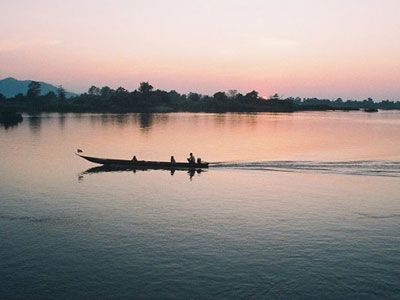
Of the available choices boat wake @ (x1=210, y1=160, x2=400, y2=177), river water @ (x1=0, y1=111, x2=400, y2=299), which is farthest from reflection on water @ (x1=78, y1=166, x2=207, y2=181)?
boat wake @ (x1=210, y1=160, x2=400, y2=177)

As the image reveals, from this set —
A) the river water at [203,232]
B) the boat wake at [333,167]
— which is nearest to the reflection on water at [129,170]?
the river water at [203,232]

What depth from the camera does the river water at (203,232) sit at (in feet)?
78.8

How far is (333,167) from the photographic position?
61906 mm

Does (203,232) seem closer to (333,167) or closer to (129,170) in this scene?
(129,170)

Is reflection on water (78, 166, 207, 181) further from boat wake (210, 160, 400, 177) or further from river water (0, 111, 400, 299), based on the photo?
boat wake (210, 160, 400, 177)

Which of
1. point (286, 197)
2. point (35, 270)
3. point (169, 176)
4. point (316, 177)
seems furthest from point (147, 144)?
point (35, 270)

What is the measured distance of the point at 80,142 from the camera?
100m

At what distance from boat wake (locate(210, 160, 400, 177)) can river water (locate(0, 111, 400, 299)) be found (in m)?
0.32

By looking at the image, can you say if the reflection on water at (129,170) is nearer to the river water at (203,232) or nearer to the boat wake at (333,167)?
the river water at (203,232)

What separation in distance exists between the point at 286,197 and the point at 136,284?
24687 mm

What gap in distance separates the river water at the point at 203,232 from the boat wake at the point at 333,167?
12.4 inches

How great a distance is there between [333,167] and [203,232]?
36.4 meters

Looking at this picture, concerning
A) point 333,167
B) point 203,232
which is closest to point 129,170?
point 203,232

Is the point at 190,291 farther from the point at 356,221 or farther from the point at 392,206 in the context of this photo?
the point at 392,206
